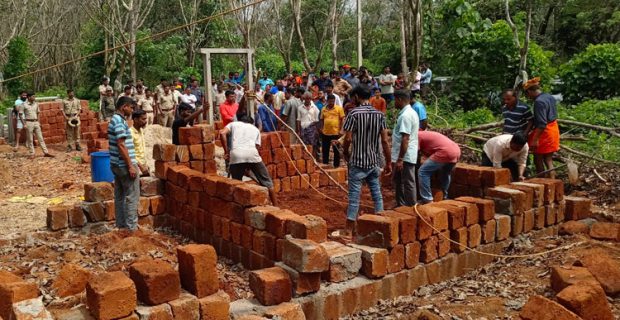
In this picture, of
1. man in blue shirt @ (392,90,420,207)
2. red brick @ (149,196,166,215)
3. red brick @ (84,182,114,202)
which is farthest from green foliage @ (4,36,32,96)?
man in blue shirt @ (392,90,420,207)

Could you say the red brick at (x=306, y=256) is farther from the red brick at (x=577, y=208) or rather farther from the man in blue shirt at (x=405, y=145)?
the red brick at (x=577, y=208)

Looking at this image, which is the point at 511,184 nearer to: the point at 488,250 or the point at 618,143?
the point at 488,250

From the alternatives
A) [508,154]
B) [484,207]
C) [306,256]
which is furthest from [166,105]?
[306,256]

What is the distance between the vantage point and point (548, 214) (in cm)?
633

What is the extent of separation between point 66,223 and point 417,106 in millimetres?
4914

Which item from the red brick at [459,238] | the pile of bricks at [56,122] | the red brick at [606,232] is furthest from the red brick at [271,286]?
the pile of bricks at [56,122]

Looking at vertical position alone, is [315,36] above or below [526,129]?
above

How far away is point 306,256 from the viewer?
14.0ft

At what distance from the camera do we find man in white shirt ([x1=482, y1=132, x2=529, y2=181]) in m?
6.55

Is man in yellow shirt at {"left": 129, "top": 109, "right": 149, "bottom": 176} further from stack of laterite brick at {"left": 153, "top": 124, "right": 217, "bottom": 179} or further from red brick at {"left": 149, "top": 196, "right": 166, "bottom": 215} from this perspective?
red brick at {"left": 149, "top": 196, "right": 166, "bottom": 215}

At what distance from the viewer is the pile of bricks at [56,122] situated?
53.9 ft

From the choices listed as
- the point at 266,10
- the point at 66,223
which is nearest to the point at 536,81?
the point at 66,223

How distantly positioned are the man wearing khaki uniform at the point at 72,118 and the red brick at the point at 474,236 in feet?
40.6

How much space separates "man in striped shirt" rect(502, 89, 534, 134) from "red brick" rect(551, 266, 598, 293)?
2.98 metres
